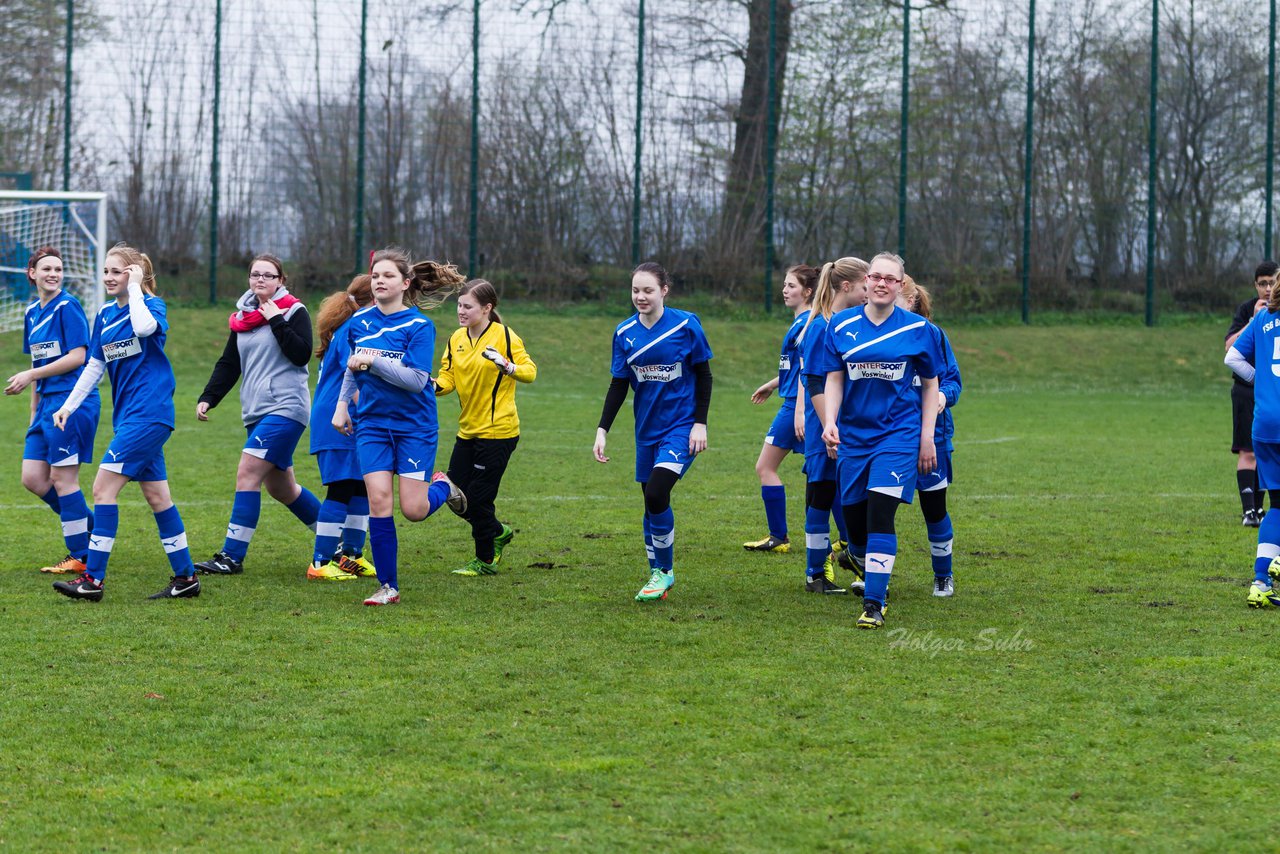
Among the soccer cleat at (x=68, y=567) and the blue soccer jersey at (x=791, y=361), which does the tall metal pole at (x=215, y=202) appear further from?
the blue soccer jersey at (x=791, y=361)

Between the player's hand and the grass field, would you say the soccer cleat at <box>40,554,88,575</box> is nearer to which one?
the grass field

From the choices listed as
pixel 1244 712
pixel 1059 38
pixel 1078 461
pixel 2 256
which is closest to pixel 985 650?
pixel 1244 712

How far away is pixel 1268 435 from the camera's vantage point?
23.0 feet

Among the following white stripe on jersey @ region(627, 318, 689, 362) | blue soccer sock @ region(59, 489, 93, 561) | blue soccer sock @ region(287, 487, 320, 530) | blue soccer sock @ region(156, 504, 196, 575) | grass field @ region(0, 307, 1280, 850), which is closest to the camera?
grass field @ region(0, 307, 1280, 850)

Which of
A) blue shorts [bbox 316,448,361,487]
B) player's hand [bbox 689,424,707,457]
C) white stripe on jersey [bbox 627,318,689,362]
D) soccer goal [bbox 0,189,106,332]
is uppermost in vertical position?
soccer goal [bbox 0,189,106,332]

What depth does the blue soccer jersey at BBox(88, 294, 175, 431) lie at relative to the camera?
7105 millimetres

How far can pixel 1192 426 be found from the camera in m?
17.7

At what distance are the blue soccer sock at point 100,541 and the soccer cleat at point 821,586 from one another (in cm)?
350

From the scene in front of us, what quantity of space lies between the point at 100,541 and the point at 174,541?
35 centimetres

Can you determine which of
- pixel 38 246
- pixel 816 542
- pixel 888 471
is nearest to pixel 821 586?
pixel 816 542

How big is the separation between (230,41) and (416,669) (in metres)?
21.5

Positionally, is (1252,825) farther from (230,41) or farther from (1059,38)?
(1059,38)

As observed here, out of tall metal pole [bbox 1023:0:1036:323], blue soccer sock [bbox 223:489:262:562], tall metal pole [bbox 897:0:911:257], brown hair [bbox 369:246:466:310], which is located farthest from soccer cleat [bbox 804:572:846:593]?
tall metal pole [bbox 1023:0:1036:323]

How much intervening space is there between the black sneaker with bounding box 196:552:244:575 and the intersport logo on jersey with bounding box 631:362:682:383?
8.29 ft
